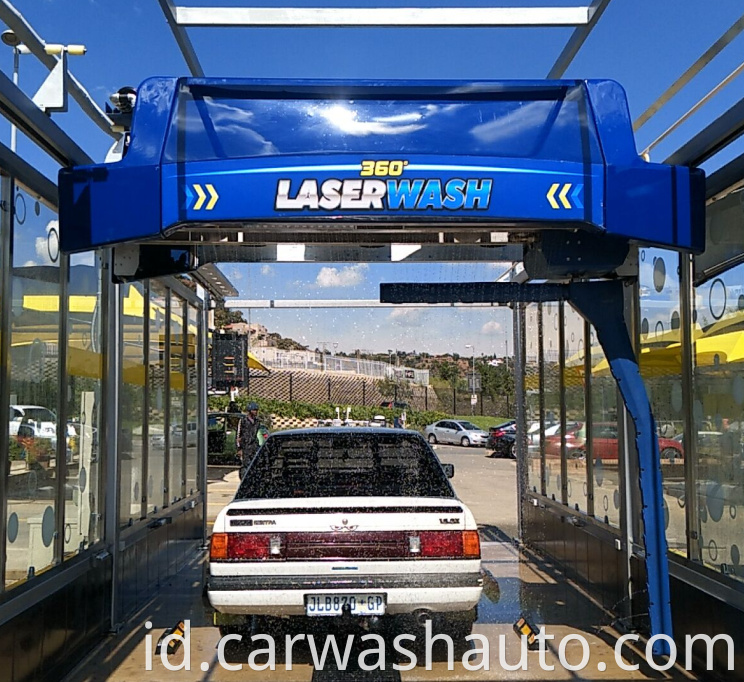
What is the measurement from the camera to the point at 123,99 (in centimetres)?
605

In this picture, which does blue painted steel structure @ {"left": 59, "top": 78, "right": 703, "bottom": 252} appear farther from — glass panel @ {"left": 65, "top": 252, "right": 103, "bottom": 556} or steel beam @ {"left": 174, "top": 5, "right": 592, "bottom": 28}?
glass panel @ {"left": 65, "top": 252, "right": 103, "bottom": 556}

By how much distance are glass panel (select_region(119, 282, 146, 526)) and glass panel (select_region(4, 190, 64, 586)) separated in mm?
1305

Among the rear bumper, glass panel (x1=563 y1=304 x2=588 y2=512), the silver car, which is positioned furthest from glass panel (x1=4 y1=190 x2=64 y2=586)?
the silver car

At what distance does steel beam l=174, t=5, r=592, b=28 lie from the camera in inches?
221

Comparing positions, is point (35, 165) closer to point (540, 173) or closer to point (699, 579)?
point (540, 173)

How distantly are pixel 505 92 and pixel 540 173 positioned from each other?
1.82ft

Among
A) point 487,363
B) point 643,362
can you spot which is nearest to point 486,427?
point 487,363

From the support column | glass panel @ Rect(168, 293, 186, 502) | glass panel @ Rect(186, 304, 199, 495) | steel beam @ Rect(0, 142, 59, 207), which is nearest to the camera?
steel beam @ Rect(0, 142, 59, 207)

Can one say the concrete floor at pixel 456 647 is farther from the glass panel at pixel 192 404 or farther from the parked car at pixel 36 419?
the parked car at pixel 36 419

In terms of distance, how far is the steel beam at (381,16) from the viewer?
5.60 m

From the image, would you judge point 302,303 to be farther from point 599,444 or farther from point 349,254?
point 599,444

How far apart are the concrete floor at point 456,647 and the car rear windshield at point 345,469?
3.78 ft

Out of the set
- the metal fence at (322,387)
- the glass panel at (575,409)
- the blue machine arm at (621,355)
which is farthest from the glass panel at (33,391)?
the metal fence at (322,387)

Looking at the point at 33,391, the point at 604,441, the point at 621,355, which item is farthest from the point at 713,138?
the point at 33,391
